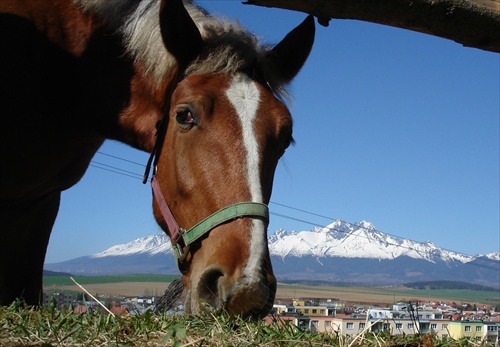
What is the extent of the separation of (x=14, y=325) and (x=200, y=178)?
1.58m

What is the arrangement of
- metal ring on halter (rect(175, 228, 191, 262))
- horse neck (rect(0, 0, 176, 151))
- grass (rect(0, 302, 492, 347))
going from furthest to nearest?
horse neck (rect(0, 0, 176, 151)), metal ring on halter (rect(175, 228, 191, 262)), grass (rect(0, 302, 492, 347))

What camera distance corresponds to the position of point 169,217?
4164 mm

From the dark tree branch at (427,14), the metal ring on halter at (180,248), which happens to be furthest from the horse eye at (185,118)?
the dark tree branch at (427,14)

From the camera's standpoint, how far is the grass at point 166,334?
2.39 m

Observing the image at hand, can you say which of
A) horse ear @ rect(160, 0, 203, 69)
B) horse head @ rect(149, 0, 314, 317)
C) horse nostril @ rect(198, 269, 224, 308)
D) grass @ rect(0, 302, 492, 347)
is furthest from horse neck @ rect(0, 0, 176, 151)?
grass @ rect(0, 302, 492, 347)

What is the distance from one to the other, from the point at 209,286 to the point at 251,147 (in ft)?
3.05

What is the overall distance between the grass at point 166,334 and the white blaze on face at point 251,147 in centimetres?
40

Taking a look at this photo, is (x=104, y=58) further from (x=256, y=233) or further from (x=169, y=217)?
(x=256, y=233)

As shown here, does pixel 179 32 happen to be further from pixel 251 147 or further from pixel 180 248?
pixel 180 248

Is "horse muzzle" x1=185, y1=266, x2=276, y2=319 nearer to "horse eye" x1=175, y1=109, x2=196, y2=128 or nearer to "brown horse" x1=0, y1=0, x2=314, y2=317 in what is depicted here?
"brown horse" x1=0, y1=0, x2=314, y2=317

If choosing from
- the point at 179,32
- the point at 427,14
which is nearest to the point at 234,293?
the point at 427,14

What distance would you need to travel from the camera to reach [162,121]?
14.6ft

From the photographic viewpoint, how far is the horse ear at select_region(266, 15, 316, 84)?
5.08 m

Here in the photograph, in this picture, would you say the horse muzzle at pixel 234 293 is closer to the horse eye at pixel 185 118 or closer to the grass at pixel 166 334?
the grass at pixel 166 334
